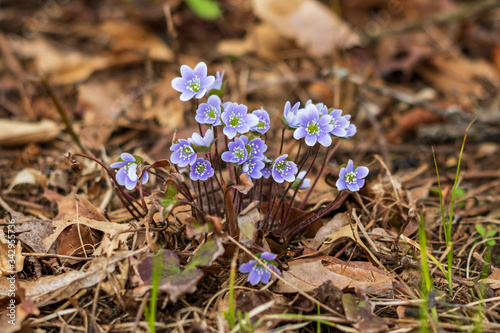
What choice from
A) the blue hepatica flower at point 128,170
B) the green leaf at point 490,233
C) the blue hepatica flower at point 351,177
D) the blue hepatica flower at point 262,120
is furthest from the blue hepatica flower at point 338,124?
the green leaf at point 490,233

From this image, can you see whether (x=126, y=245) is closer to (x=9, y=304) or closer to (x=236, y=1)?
(x=9, y=304)

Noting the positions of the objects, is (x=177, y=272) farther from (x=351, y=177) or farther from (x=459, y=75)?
(x=459, y=75)

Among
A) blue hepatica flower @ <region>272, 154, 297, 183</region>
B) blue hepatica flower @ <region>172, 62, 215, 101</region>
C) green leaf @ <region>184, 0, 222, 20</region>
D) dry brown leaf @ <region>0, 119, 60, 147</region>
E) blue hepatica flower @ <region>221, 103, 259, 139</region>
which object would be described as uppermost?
green leaf @ <region>184, 0, 222, 20</region>

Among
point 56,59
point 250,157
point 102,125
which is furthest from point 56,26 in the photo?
point 250,157

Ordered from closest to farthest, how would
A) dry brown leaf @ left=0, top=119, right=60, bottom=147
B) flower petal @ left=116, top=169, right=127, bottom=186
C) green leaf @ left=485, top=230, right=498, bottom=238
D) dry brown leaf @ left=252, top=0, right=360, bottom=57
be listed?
1. flower petal @ left=116, top=169, right=127, bottom=186
2. green leaf @ left=485, top=230, right=498, bottom=238
3. dry brown leaf @ left=0, top=119, right=60, bottom=147
4. dry brown leaf @ left=252, top=0, right=360, bottom=57

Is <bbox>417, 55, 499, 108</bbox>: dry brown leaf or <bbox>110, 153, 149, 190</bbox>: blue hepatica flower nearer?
<bbox>110, 153, 149, 190</bbox>: blue hepatica flower

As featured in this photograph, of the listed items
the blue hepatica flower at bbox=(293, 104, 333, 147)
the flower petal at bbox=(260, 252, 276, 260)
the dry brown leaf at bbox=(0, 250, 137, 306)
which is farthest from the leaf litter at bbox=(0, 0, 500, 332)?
the blue hepatica flower at bbox=(293, 104, 333, 147)

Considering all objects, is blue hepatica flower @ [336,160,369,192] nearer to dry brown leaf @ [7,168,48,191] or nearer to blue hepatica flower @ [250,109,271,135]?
blue hepatica flower @ [250,109,271,135]
